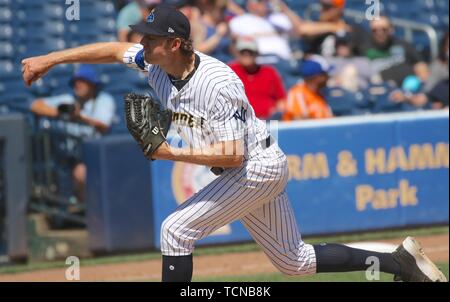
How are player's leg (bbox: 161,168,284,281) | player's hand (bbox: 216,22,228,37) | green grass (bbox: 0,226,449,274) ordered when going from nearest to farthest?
1. player's leg (bbox: 161,168,284,281)
2. green grass (bbox: 0,226,449,274)
3. player's hand (bbox: 216,22,228,37)

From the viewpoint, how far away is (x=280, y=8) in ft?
42.2

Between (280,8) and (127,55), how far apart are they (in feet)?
23.7

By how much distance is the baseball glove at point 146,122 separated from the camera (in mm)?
5215

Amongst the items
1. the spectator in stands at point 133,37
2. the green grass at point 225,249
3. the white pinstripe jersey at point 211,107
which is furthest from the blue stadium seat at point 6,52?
the white pinstripe jersey at point 211,107

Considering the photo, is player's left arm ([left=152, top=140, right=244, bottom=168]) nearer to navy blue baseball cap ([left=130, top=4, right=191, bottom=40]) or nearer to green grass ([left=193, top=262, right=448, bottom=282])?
navy blue baseball cap ([left=130, top=4, right=191, bottom=40])

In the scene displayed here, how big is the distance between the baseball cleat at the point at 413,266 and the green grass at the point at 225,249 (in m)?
3.45

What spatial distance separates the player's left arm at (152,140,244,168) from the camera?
521 cm

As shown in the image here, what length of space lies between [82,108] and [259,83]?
1765mm

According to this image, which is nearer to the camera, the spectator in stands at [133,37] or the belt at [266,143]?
the belt at [266,143]

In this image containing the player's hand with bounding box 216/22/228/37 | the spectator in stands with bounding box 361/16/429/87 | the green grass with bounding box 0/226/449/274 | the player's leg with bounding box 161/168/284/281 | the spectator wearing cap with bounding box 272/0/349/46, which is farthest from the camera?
the spectator wearing cap with bounding box 272/0/349/46

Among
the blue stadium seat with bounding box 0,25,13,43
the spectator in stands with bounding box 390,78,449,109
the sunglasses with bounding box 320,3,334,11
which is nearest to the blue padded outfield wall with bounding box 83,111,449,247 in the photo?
the spectator in stands with bounding box 390,78,449,109
